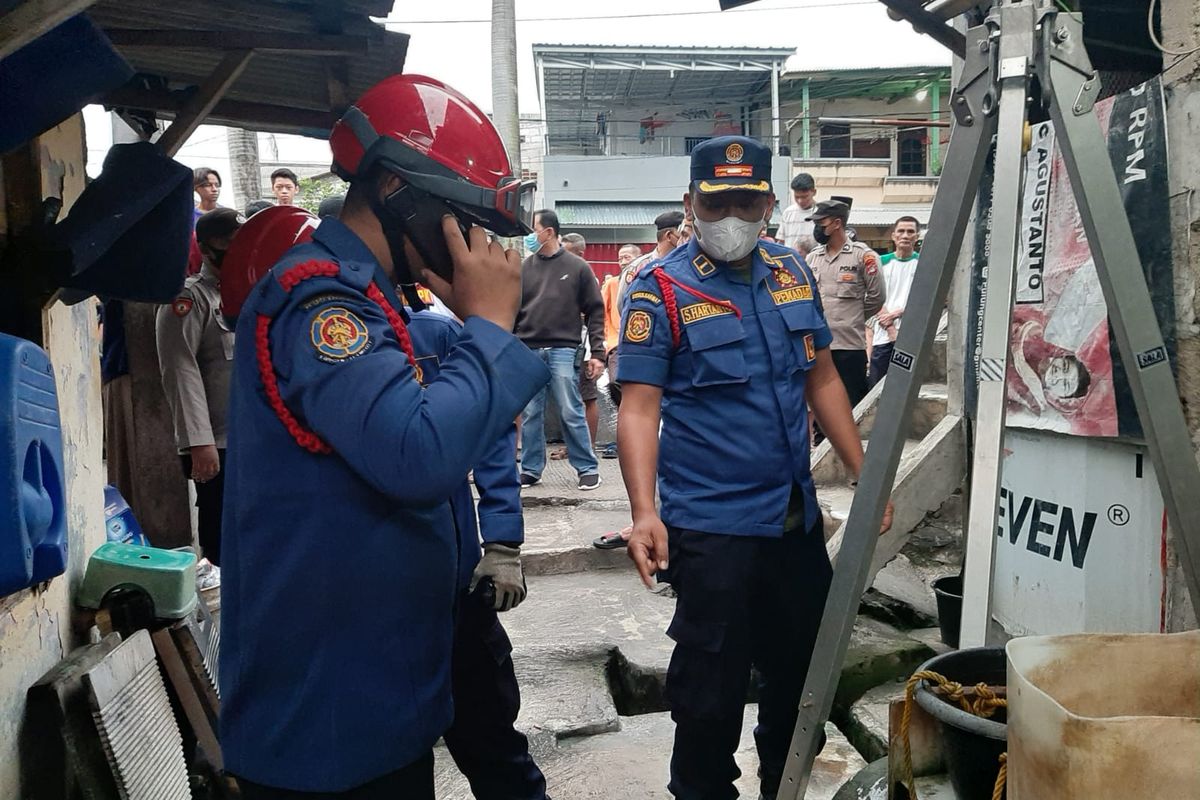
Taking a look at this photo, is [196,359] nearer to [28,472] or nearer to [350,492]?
[28,472]

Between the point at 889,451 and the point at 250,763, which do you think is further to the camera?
the point at 889,451

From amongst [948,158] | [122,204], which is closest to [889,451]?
[948,158]

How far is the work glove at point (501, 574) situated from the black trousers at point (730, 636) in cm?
58

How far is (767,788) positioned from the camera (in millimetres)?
2699

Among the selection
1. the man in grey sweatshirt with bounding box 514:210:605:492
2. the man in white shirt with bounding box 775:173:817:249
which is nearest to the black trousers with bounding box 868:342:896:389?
the man in white shirt with bounding box 775:173:817:249

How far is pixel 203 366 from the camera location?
4.30 meters

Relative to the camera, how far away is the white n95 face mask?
264cm

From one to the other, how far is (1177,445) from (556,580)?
4182 mm

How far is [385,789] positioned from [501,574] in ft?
2.19

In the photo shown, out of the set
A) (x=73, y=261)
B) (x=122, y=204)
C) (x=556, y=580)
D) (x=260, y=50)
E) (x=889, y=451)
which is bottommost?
(x=556, y=580)

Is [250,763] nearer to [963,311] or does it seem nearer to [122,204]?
[122,204]

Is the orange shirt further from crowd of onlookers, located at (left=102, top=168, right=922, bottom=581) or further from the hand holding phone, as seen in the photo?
the hand holding phone

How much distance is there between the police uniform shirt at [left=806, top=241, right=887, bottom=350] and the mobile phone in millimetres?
4958

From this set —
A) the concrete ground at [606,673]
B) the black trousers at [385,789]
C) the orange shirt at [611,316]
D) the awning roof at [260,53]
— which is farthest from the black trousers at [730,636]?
the orange shirt at [611,316]
